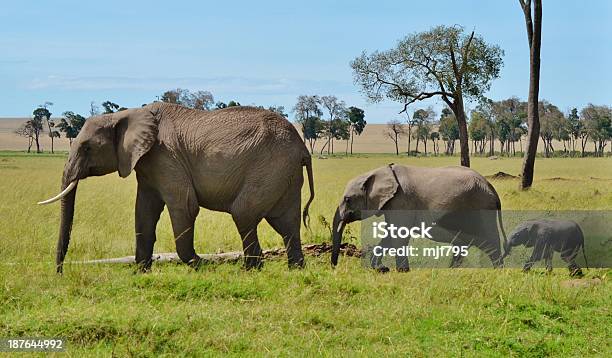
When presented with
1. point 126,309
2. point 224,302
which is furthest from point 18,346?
point 224,302

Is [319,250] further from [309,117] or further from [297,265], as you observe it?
[309,117]

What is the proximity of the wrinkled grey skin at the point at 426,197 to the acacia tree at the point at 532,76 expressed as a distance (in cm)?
1310

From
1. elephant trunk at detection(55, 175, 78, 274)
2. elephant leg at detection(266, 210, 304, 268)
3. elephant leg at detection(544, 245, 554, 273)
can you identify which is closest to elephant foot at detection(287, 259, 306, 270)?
elephant leg at detection(266, 210, 304, 268)

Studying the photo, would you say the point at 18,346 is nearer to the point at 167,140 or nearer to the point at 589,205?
the point at 167,140

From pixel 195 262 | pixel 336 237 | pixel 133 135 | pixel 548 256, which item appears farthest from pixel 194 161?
pixel 548 256

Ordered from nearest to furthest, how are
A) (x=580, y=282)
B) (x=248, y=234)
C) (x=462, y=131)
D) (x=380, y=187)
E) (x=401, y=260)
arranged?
(x=580, y=282)
(x=248, y=234)
(x=401, y=260)
(x=380, y=187)
(x=462, y=131)

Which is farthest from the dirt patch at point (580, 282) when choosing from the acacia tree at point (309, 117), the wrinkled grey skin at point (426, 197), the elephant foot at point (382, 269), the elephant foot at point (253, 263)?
the acacia tree at point (309, 117)

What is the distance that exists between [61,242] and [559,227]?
6.80 meters

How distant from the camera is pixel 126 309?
800 centimetres

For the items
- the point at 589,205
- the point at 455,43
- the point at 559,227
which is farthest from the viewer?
the point at 455,43

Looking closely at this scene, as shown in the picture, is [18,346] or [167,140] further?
[167,140]

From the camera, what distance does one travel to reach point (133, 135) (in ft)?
35.1

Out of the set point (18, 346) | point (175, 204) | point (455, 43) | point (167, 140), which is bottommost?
point (18, 346)

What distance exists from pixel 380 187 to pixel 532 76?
580 inches
